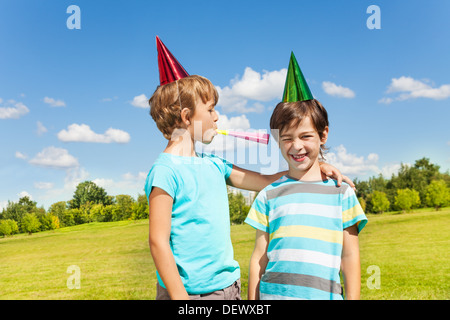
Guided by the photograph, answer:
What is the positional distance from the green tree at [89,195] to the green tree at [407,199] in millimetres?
19893

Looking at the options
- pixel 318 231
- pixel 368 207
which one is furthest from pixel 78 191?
pixel 368 207

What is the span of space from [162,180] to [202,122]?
50 cm

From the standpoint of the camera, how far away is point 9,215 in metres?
19.9

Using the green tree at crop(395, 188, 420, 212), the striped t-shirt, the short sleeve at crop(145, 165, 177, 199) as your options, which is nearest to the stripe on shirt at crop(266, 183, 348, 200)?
the striped t-shirt

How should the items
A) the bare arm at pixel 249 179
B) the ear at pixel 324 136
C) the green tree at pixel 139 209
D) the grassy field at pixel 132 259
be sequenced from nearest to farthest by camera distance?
the ear at pixel 324 136 < the bare arm at pixel 249 179 < the grassy field at pixel 132 259 < the green tree at pixel 139 209

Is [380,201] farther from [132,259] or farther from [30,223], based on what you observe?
[30,223]

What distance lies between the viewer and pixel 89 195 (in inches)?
670

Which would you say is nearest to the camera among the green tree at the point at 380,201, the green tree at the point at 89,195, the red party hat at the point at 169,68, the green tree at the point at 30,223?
the red party hat at the point at 169,68

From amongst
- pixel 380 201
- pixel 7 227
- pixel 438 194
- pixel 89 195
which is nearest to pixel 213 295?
pixel 89 195

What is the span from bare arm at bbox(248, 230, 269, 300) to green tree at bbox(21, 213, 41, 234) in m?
21.9

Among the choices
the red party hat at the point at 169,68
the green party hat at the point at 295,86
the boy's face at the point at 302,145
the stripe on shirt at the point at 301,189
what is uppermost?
the red party hat at the point at 169,68

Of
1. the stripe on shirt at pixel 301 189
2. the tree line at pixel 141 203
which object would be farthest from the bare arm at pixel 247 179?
the tree line at pixel 141 203

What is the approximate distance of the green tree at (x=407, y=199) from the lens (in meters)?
26.0

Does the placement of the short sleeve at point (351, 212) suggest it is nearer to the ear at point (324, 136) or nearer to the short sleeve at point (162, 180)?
the ear at point (324, 136)
